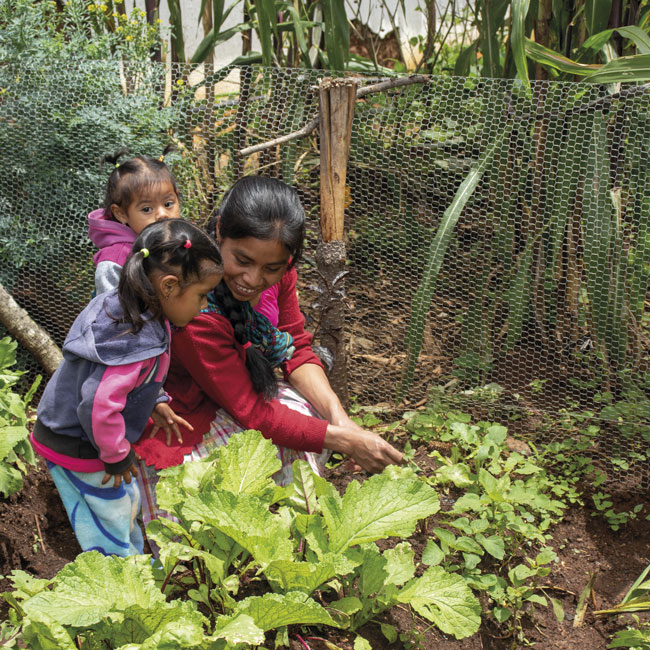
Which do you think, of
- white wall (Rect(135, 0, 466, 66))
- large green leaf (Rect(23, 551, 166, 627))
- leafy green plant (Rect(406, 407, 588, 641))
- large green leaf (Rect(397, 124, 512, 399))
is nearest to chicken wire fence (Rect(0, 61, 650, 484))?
large green leaf (Rect(397, 124, 512, 399))

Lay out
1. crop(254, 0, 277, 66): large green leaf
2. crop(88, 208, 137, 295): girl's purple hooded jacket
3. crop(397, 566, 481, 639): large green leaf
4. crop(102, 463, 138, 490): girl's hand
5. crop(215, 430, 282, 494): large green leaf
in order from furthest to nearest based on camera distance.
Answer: crop(254, 0, 277, 66): large green leaf < crop(88, 208, 137, 295): girl's purple hooded jacket < crop(102, 463, 138, 490): girl's hand < crop(215, 430, 282, 494): large green leaf < crop(397, 566, 481, 639): large green leaf

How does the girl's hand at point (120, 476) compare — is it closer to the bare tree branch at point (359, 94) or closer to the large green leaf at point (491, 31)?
the bare tree branch at point (359, 94)

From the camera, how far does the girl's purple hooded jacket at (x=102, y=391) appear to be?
1692 mm

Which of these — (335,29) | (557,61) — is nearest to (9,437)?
(335,29)

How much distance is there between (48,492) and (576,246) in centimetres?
210

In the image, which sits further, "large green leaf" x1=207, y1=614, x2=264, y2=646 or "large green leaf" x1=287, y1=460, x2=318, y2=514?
"large green leaf" x1=287, y1=460, x2=318, y2=514

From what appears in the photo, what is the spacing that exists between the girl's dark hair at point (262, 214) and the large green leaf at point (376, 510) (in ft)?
2.23

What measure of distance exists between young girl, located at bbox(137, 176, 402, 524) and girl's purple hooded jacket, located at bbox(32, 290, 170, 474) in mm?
196

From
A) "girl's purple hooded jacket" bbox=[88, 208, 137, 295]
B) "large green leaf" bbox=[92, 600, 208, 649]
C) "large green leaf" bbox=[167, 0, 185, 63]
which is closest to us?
"large green leaf" bbox=[92, 600, 208, 649]

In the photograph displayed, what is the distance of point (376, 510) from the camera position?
169 centimetres

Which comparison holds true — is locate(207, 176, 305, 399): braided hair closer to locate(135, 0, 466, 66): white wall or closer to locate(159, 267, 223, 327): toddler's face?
locate(159, 267, 223, 327): toddler's face

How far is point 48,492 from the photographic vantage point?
2465 millimetres

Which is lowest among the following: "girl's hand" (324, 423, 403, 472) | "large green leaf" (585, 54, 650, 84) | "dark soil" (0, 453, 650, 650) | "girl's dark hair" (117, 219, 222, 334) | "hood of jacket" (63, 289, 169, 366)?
"dark soil" (0, 453, 650, 650)

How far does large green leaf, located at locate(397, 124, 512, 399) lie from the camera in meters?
2.59
